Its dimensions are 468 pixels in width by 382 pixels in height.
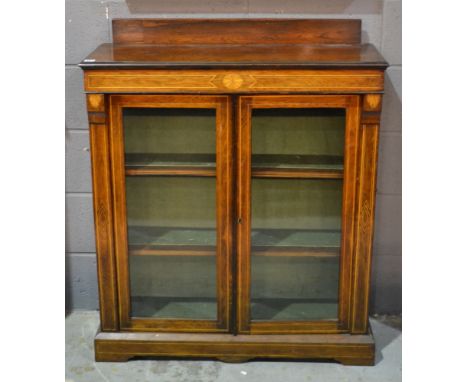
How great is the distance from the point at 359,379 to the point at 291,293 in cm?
37

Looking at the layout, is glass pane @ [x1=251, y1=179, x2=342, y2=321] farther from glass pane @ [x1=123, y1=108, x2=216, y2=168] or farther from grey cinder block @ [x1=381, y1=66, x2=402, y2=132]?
grey cinder block @ [x1=381, y1=66, x2=402, y2=132]

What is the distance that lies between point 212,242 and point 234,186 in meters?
0.22

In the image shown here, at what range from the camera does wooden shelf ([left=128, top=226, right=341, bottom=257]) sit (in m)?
2.30

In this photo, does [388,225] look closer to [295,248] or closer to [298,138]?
[295,248]

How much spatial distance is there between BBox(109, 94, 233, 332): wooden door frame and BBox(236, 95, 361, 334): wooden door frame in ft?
0.12

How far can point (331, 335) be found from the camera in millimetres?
2352

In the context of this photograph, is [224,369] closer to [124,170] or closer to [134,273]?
[134,273]

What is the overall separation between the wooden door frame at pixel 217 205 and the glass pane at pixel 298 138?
10cm

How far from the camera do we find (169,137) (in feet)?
7.44

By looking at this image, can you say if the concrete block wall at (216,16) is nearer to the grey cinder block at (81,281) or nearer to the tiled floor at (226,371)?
the grey cinder block at (81,281)

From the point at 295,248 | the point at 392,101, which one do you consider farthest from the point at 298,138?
the point at 392,101

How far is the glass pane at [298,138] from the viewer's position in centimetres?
218

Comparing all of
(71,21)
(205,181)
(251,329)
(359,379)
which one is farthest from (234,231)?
(71,21)

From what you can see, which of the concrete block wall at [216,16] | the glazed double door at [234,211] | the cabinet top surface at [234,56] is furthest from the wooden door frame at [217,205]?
the concrete block wall at [216,16]
